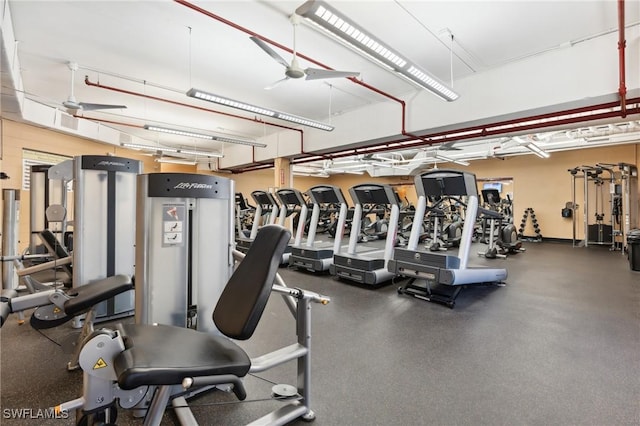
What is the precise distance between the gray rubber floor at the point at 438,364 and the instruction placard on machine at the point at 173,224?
2.98ft

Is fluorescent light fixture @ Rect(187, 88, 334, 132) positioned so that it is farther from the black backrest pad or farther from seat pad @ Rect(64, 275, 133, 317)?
the black backrest pad

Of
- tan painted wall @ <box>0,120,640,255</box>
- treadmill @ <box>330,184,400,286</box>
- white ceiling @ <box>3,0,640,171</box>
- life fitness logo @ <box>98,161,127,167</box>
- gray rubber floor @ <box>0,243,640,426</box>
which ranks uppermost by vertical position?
white ceiling @ <box>3,0,640,171</box>

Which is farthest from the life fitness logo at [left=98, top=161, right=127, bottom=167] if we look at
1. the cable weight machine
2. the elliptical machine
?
the cable weight machine

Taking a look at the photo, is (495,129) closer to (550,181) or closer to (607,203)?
(550,181)

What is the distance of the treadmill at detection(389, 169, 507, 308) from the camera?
144 inches

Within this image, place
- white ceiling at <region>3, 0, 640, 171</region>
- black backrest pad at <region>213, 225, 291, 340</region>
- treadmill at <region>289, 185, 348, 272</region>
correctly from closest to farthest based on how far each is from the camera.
Result: black backrest pad at <region>213, 225, 291, 340</region>
white ceiling at <region>3, 0, 640, 171</region>
treadmill at <region>289, 185, 348, 272</region>

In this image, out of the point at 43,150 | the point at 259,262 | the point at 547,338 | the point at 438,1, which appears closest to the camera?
the point at 259,262

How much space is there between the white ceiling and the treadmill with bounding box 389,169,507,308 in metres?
1.94

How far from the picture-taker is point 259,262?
1.44 metres

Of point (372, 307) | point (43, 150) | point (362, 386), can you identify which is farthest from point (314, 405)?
point (43, 150)

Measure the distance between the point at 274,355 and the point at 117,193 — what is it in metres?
2.44

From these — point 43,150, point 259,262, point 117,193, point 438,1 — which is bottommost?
point 259,262

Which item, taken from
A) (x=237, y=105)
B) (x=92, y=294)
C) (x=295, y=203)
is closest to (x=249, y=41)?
(x=237, y=105)

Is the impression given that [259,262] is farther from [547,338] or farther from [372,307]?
[547,338]
